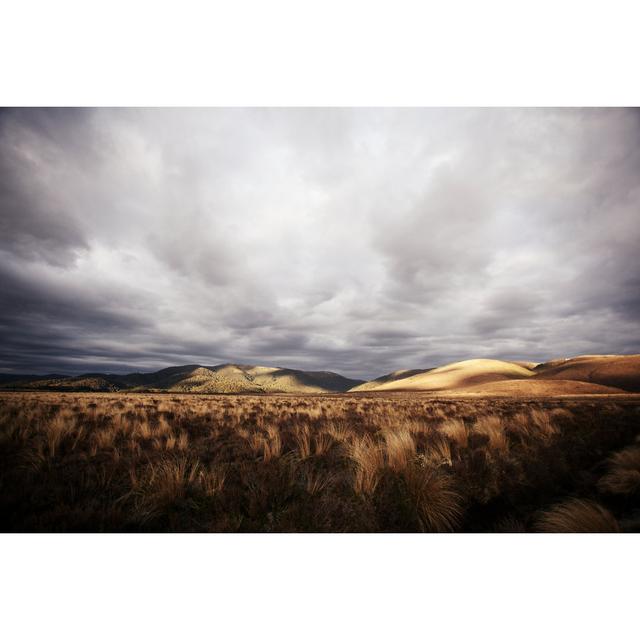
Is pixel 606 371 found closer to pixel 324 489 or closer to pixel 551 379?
pixel 551 379

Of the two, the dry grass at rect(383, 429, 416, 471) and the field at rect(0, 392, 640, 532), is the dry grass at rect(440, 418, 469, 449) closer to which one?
the field at rect(0, 392, 640, 532)

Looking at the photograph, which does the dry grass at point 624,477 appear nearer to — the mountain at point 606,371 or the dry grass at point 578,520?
the dry grass at point 578,520

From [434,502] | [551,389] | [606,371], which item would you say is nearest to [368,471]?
[434,502]

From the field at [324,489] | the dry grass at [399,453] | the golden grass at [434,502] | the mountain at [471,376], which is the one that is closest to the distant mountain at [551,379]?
the mountain at [471,376]

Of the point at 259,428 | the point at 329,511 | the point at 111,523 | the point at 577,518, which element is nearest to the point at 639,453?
the point at 577,518

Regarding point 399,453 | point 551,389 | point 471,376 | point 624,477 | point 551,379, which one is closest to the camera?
point 624,477

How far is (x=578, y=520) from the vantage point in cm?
260

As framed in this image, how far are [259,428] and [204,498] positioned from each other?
13.6ft

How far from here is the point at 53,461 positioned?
402cm

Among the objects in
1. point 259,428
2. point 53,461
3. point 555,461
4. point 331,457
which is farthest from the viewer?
point 259,428

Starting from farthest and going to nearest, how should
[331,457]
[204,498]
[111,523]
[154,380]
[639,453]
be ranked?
[154,380]
[331,457]
[639,453]
[204,498]
[111,523]

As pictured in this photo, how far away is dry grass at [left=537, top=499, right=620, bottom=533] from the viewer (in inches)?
100

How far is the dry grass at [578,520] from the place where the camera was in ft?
8.36

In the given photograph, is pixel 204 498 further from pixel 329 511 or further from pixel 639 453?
pixel 639 453
